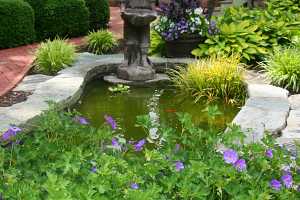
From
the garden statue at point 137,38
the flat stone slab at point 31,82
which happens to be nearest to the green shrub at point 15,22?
the flat stone slab at point 31,82

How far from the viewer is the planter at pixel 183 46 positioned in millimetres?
7953

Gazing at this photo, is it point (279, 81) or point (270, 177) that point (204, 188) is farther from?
point (279, 81)

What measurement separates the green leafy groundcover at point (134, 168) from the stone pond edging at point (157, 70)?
20.4 inches

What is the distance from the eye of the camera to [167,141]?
3.12m

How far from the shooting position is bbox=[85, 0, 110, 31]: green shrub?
11.1 meters

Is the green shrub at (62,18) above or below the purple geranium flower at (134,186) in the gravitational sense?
below

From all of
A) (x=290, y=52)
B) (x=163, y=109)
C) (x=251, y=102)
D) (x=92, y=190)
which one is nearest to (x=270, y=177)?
(x=92, y=190)

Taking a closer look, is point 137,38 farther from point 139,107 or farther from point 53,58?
point 139,107

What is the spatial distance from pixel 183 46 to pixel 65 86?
2.46 metres

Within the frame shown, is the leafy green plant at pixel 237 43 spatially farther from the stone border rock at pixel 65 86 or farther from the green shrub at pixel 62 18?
the green shrub at pixel 62 18

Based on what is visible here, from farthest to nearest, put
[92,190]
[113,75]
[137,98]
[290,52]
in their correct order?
[113,75], [290,52], [137,98], [92,190]

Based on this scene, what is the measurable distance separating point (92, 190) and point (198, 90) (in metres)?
4.15

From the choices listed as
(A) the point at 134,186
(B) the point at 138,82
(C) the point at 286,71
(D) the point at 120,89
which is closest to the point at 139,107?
(D) the point at 120,89

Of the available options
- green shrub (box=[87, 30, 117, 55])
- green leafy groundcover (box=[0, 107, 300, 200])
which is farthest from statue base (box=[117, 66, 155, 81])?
green leafy groundcover (box=[0, 107, 300, 200])
